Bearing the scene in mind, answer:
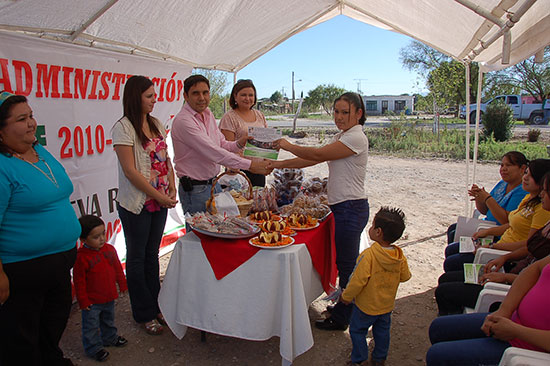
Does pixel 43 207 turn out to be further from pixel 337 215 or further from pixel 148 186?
pixel 337 215

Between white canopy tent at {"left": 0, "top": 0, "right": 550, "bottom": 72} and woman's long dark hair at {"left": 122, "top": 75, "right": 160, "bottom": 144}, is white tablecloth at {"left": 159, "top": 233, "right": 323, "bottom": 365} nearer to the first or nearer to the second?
woman's long dark hair at {"left": 122, "top": 75, "right": 160, "bottom": 144}

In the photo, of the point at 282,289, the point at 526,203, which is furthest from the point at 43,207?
the point at 526,203

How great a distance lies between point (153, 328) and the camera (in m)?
3.24

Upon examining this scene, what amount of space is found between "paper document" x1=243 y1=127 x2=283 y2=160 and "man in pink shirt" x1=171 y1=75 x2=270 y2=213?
114mm

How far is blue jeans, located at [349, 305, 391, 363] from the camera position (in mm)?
2639

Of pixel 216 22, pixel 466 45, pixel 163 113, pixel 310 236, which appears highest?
pixel 216 22

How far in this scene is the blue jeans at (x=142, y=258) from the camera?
118 inches

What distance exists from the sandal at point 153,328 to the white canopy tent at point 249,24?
2559 millimetres

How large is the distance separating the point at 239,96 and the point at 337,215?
1.79 m

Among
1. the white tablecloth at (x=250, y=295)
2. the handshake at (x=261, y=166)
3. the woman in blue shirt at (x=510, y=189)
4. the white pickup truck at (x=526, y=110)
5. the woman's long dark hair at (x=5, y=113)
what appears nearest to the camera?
the woman's long dark hair at (x=5, y=113)

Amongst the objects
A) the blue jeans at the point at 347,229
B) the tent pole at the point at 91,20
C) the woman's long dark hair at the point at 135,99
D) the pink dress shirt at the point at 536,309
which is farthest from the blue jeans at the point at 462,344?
the tent pole at the point at 91,20

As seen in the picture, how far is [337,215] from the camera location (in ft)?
10.0

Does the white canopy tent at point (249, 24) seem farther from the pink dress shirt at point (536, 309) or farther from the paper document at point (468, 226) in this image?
the pink dress shirt at point (536, 309)

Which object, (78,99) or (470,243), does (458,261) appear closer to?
(470,243)
